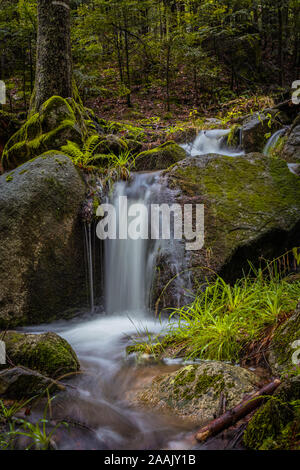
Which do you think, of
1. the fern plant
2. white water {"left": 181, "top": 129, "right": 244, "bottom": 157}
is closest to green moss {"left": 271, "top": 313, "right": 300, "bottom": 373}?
the fern plant

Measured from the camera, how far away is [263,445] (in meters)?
1.45

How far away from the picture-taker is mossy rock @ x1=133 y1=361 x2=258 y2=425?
1891 mm

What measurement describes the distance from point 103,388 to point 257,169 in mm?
3616

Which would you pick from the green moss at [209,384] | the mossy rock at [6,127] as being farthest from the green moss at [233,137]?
the green moss at [209,384]

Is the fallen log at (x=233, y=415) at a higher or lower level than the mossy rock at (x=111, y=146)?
lower

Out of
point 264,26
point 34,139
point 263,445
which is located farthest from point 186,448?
point 264,26

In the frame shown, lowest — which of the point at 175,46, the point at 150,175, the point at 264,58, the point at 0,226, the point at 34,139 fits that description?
the point at 0,226

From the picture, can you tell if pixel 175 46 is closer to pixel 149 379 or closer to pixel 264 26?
pixel 264 26

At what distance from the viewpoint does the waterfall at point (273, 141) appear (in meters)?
6.41

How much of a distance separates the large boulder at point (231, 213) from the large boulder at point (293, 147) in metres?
0.97

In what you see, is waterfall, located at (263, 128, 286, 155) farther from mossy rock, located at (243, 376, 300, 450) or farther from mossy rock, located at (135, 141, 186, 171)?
mossy rock, located at (243, 376, 300, 450)

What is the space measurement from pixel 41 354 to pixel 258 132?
Result: 618 centimetres

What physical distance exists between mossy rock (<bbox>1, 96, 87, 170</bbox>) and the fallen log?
16.7 ft

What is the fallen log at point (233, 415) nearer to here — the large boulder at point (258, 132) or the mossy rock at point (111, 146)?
the mossy rock at point (111, 146)
